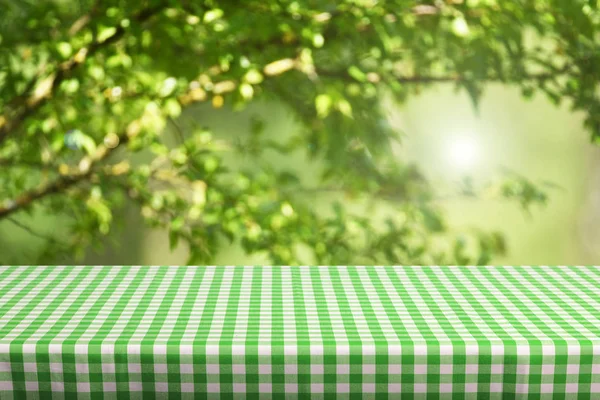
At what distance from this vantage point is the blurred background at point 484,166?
293 cm

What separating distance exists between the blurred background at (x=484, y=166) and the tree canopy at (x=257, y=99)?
4cm

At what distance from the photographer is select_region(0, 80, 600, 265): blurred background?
2932 millimetres

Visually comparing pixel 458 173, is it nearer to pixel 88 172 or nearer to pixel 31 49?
pixel 88 172

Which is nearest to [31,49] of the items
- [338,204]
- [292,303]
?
[338,204]

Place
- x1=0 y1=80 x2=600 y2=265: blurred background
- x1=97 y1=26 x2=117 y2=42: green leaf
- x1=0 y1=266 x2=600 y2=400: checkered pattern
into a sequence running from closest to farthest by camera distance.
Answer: x1=0 y1=266 x2=600 y2=400: checkered pattern, x1=97 y1=26 x2=117 y2=42: green leaf, x1=0 y1=80 x2=600 y2=265: blurred background

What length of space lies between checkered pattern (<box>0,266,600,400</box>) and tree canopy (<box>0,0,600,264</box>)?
4.32 feet

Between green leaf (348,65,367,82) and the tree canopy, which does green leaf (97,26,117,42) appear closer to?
the tree canopy

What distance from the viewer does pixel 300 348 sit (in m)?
1.39

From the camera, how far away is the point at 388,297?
5.51 feet

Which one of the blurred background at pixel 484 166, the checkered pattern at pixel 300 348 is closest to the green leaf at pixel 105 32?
the blurred background at pixel 484 166

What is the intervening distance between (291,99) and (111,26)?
2.18 feet

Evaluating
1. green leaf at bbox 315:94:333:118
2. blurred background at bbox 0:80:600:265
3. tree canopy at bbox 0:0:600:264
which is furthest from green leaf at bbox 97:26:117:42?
green leaf at bbox 315:94:333:118

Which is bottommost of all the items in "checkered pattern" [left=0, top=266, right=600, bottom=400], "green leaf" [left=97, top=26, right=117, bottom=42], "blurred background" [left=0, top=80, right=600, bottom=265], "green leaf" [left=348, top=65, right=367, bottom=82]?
"blurred background" [left=0, top=80, right=600, bottom=265]

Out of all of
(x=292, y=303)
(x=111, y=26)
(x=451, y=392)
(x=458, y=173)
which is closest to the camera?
(x=451, y=392)
